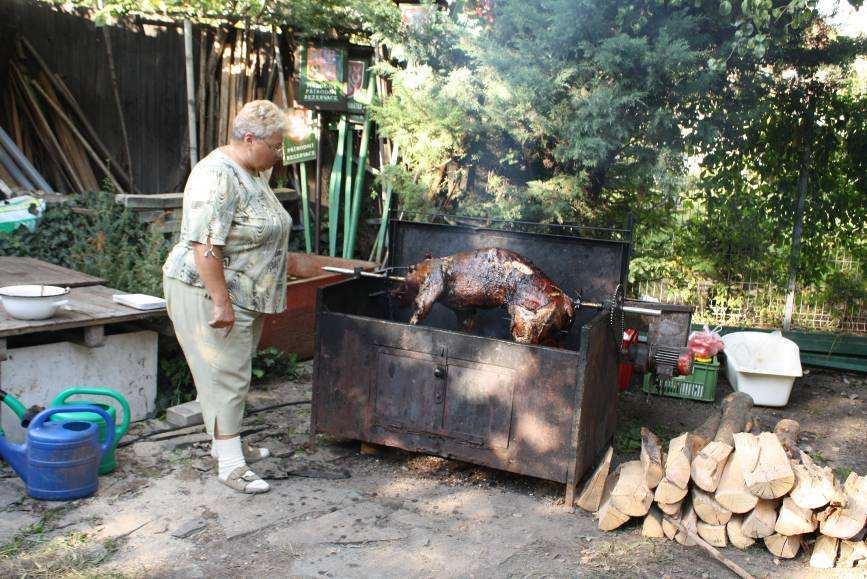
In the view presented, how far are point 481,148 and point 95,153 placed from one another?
15.3 ft

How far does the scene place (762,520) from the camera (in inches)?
153

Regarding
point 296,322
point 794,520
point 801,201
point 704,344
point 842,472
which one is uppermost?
point 801,201

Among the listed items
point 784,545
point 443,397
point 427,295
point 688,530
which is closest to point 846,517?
point 784,545

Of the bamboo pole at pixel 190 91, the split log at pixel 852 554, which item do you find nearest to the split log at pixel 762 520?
the split log at pixel 852 554

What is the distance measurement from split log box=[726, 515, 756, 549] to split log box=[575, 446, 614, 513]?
→ 67 centimetres

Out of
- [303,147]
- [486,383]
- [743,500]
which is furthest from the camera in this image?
[303,147]

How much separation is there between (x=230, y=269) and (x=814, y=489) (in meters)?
3.14

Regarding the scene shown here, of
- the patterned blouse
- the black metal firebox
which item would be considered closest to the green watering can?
the patterned blouse

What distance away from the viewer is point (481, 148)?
281 inches

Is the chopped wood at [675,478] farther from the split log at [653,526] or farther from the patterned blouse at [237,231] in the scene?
the patterned blouse at [237,231]

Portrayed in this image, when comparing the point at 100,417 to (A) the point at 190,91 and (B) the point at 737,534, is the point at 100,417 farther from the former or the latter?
(A) the point at 190,91

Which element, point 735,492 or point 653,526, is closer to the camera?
point 735,492

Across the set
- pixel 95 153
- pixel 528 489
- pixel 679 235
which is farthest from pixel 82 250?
pixel 679 235

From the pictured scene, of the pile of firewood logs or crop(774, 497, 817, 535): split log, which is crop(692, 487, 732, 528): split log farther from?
crop(774, 497, 817, 535): split log
